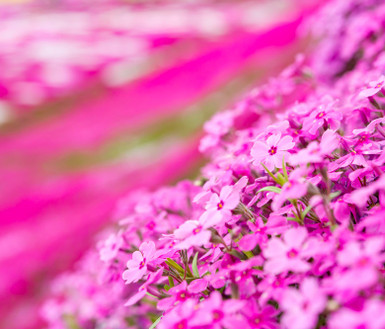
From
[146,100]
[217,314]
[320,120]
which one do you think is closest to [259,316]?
[217,314]

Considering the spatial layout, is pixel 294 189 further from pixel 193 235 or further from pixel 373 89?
pixel 373 89

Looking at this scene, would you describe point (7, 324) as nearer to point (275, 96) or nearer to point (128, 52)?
point (275, 96)

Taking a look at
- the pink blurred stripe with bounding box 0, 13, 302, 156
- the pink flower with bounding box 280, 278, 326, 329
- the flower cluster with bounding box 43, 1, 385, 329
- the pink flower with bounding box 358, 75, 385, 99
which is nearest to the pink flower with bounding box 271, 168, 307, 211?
the flower cluster with bounding box 43, 1, 385, 329

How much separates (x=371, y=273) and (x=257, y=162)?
286 millimetres

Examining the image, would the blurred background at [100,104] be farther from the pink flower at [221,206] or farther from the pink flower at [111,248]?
the pink flower at [221,206]

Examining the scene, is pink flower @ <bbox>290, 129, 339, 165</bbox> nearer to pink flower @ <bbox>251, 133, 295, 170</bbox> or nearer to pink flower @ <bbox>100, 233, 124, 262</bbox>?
pink flower @ <bbox>251, 133, 295, 170</bbox>

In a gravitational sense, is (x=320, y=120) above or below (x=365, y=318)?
above

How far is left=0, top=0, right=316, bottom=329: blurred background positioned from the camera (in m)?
2.18

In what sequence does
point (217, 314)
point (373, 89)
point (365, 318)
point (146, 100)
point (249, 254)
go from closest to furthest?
point (365, 318)
point (217, 314)
point (249, 254)
point (373, 89)
point (146, 100)

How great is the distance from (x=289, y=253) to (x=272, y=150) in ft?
0.64

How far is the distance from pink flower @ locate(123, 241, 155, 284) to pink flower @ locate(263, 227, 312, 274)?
0.63ft

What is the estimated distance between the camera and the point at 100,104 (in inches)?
121

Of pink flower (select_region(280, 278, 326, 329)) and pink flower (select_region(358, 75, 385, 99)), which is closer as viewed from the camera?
pink flower (select_region(280, 278, 326, 329))

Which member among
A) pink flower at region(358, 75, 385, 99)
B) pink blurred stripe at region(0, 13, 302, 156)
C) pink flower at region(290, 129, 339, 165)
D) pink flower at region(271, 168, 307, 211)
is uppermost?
pink blurred stripe at region(0, 13, 302, 156)
